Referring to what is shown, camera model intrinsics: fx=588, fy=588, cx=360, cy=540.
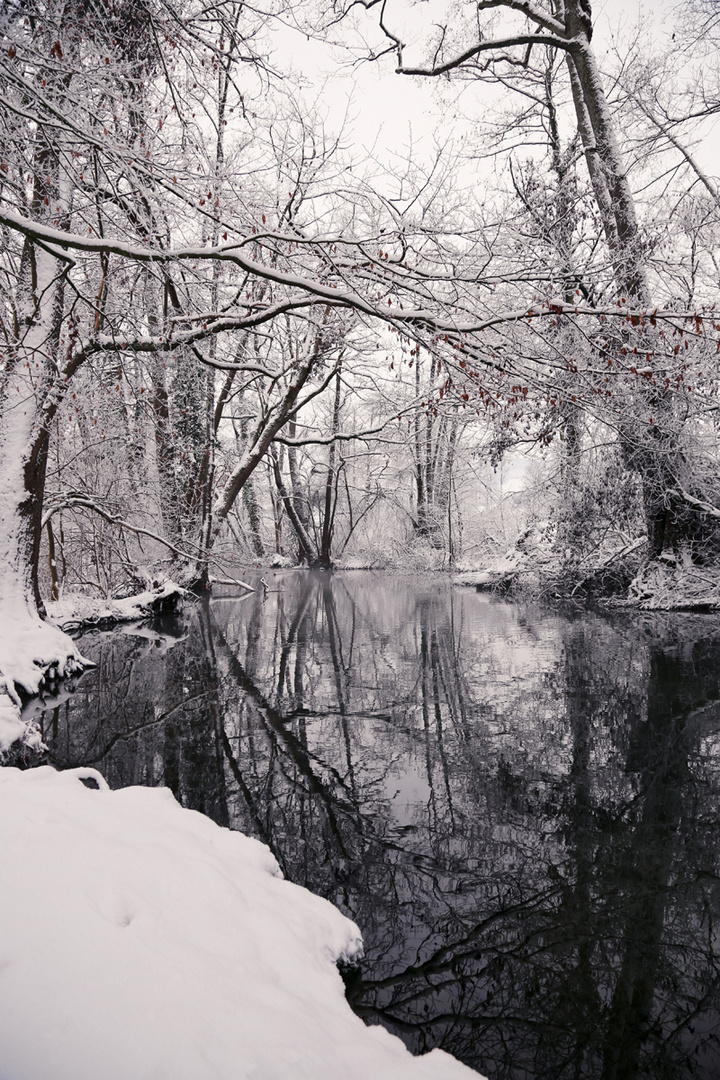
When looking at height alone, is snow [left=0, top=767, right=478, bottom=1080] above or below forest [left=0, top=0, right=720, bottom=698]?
below

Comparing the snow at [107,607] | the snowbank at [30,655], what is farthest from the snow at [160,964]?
the snow at [107,607]

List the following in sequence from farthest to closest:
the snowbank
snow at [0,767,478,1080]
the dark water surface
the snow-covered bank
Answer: the snowbank < the snow-covered bank < the dark water surface < snow at [0,767,478,1080]

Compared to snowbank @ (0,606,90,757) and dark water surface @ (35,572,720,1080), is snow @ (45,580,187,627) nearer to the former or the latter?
snowbank @ (0,606,90,757)

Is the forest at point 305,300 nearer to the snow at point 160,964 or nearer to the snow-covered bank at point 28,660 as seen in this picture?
the snow-covered bank at point 28,660

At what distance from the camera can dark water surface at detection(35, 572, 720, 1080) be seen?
2.18 metres

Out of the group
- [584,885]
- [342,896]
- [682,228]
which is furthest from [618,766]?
[682,228]

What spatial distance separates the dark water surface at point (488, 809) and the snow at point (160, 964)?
374 millimetres

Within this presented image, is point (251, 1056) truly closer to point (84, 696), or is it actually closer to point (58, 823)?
point (58, 823)

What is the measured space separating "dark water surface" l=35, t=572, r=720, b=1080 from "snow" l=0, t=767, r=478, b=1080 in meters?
0.37

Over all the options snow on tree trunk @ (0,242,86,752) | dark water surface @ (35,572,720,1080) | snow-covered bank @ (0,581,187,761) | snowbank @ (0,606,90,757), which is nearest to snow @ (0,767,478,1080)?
dark water surface @ (35,572,720,1080)

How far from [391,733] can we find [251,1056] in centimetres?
384

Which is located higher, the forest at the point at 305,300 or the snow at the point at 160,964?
the forest at the point at 305,300

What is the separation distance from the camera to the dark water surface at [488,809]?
7.16 feet

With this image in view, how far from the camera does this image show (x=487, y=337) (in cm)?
571
